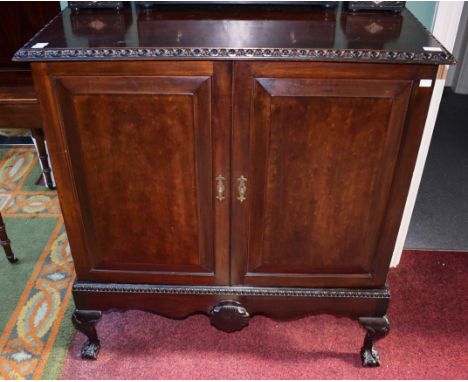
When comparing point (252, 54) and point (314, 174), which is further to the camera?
point (314, 174)

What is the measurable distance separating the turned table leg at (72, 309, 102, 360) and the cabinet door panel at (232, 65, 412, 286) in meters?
0.50

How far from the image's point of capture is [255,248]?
1.42m

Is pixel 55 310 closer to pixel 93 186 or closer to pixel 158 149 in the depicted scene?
pixel 93 186

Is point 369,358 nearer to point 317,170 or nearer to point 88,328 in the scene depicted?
point 317,170

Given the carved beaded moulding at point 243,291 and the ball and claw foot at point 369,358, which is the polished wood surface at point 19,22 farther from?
the ball and claw foot at point 369,358

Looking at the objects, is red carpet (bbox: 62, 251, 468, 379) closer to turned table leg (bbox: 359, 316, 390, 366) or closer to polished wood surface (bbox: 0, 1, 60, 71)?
turned table leg (bbox: 359, 316, 390, 366)

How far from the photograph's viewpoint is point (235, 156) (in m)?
1.27

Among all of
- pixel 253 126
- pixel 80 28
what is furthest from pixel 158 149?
pixel 80 28

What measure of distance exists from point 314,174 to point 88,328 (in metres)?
0.91

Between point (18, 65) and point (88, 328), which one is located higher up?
point (18, 65)

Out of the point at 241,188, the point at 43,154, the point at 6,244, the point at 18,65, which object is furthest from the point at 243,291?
the point at 43,154

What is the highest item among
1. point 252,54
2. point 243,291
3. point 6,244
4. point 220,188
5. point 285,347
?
point 252,54

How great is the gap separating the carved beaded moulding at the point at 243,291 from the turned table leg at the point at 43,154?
1073mm

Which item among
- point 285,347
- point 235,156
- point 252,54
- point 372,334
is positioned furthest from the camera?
→ point 285,347
